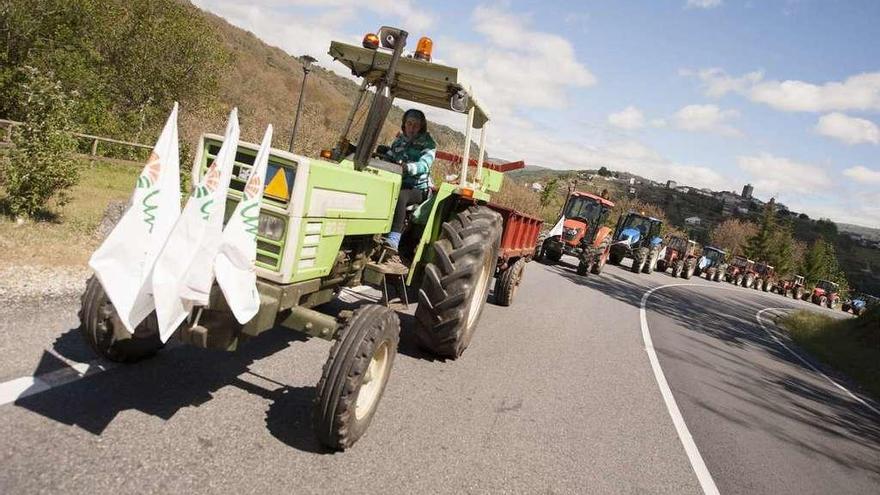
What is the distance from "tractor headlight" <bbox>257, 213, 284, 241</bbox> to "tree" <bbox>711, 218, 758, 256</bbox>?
74.3 m

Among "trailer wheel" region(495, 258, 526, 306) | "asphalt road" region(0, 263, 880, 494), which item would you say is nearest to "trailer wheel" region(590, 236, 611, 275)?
"trailer wheel" region(495, 258, 526, 306)

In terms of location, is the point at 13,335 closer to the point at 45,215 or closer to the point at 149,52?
the point at 45,215

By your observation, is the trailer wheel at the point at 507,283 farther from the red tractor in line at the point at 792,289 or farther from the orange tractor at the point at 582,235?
the red tractor in line at the point at 792,289

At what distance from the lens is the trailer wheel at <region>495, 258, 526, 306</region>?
8859mm

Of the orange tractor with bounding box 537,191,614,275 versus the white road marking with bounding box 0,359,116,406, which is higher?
Answer: the orange tractor with bounding box 537,191,614,275

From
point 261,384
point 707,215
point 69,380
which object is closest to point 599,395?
point 261,384

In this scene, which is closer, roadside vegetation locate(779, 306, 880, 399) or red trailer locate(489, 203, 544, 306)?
red trailer locate(489, 203, 544, 306)

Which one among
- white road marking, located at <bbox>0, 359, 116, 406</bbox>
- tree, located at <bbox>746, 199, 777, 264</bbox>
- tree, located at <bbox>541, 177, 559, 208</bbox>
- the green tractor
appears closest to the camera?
white road marking, located at <bbox>0, 359, 116, 406</bbox>

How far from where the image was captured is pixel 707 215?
122250 millimetres

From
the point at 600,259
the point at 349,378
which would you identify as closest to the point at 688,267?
the point at 600,259

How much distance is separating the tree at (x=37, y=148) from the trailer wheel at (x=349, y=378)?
18.9 feet

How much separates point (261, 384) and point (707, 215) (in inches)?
5171

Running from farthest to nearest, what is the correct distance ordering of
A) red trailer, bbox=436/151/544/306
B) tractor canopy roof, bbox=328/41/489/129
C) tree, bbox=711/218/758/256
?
tree, bbox=711/218/758/256
red trailer, bbox=436/151/544/306
tractor canopy roof, bbox=328/41/489/129

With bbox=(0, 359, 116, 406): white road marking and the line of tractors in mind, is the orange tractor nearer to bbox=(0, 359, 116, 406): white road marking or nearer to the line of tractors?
the line of tractors
